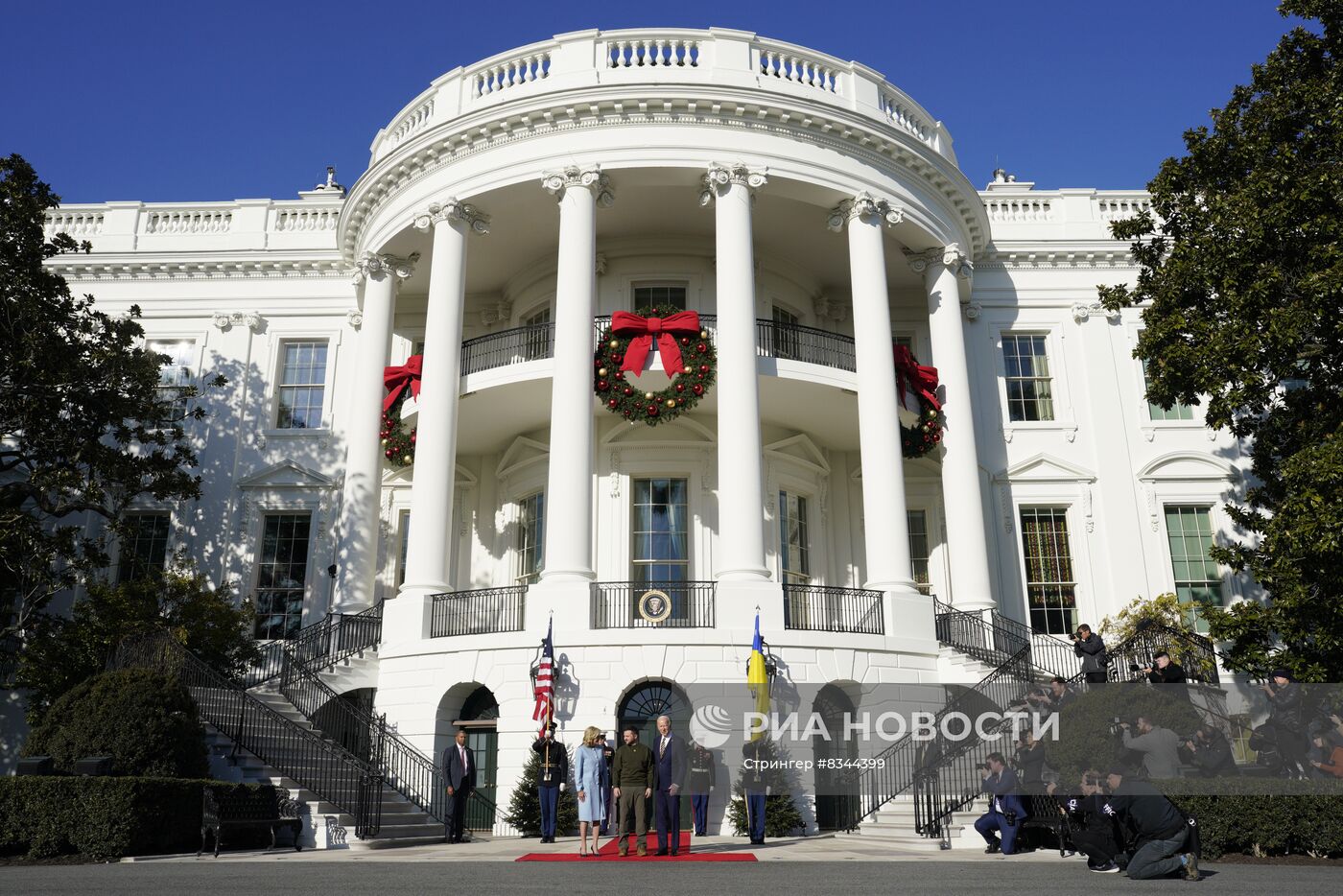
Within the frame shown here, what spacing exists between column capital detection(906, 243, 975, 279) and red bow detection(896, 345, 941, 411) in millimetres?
2166

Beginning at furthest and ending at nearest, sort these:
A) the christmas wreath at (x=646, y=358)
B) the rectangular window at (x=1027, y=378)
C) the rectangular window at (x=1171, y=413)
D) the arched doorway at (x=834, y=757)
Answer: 1. the rectangular window at (x=1027, y=378)
2. the rectangular window at (x=1171, y=413)
3. the christmas wreath at (x=646, y=358)
4. the arched doorway at (x=834, y=757)

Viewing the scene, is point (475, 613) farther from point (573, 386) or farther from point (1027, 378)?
point (1027, 378)

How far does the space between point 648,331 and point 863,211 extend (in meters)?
4.81

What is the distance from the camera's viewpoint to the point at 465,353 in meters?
22.7

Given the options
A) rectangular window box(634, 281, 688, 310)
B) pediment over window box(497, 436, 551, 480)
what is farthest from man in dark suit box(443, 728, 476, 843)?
rectangular window box(634, 281, 688, 310)

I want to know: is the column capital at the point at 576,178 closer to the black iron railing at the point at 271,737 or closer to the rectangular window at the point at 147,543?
the black iron railing at the point at 271,737

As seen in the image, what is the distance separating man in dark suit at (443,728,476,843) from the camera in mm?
14711

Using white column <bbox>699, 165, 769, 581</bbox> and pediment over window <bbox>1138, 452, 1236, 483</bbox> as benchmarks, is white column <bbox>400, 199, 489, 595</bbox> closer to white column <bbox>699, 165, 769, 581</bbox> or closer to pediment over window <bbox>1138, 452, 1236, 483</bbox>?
white column <bbox>699, 165, 769, 581</bbox>

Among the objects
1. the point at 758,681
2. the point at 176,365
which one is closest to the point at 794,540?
the point at 758,681

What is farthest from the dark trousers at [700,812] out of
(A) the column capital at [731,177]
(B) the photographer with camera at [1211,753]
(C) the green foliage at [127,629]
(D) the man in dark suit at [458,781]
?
(A) the column capital at [731,177]

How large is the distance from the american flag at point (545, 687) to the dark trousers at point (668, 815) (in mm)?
3993

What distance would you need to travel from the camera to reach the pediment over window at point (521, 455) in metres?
21.9

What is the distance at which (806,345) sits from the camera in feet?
74.0

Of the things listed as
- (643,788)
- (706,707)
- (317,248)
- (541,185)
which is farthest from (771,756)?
(317,248)
